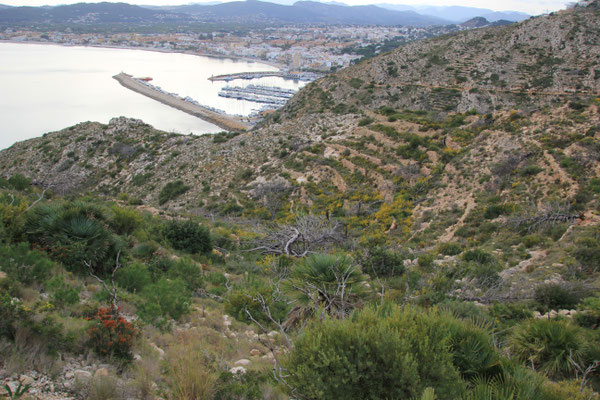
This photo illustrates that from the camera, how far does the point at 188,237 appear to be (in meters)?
7.89

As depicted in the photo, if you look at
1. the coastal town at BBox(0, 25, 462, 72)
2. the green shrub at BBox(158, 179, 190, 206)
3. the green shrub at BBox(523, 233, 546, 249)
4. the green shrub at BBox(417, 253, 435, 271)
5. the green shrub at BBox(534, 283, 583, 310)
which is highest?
the coastal town at BBox(0, 25, 462, 72)

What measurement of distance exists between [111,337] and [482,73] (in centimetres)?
3746

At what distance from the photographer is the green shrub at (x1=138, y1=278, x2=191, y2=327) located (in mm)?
4223

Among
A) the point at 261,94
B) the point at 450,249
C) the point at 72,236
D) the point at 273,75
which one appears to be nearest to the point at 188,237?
the point at 72,236

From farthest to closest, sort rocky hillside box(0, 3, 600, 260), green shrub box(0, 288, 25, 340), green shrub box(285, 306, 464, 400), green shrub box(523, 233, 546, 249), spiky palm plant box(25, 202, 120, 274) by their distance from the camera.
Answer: rocky hillside box(0, 3, 600, 260), green shrub box(523, 233, 546, 249), spiky palm plant box(25, 202, 120, 274), green shrub box(0, 288, 25, 340), green shrub box(285, 306, 464, 400)

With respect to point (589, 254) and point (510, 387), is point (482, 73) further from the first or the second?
point (510, 387)

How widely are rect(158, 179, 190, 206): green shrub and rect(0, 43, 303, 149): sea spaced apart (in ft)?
90.8

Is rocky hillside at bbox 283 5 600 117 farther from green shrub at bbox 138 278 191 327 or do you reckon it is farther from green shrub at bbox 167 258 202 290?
green shrub at bbox 138 278 191 327

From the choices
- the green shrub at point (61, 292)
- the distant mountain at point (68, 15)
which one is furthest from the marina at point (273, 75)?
the distant mountain at point (68, 15)

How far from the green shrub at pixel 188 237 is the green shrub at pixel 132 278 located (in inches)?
93.4

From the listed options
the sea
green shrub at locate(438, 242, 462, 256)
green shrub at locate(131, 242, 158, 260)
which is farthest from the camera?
the sea

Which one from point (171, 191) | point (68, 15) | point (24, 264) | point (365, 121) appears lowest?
point (171, 191)

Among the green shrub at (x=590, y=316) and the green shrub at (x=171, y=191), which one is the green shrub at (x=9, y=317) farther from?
the green shrub at (x=171, y=191)

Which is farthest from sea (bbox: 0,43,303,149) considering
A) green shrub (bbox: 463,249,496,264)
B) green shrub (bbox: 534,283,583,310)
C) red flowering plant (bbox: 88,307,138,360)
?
green shrub (bbox: 534,283,583,310)
